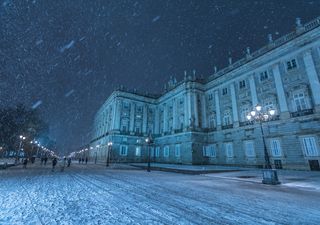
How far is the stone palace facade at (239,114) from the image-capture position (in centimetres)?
1875

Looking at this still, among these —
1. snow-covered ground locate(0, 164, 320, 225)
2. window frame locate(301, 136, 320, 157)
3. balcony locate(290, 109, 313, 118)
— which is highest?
balcony locate(290, 109, 313, 118)

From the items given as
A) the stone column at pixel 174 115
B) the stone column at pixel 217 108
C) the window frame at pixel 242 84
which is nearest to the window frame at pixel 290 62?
the window frame at pixel 242 84

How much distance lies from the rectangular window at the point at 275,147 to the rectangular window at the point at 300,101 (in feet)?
14.8

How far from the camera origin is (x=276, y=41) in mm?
22531

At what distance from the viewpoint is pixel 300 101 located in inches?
758

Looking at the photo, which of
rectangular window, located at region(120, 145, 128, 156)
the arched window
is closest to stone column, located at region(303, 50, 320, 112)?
the arched window

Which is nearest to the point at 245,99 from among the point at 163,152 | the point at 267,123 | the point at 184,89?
the point at 267,123

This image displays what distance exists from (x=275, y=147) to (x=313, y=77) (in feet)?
29.0

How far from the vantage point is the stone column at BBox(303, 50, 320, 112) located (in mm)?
17672

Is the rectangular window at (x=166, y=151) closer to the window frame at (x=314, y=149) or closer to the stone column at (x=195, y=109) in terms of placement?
the stone column at (x=195, y=109)

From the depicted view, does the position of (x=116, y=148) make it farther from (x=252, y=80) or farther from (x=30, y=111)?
(x=30, y=111)

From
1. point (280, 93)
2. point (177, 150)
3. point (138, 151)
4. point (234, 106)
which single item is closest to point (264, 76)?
point (280, 93)

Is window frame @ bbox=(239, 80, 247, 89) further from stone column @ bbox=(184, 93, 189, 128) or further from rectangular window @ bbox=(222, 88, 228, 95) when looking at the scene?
stone column @ bbox=(184, 93, 189, 128)

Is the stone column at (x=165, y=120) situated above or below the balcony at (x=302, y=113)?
above
